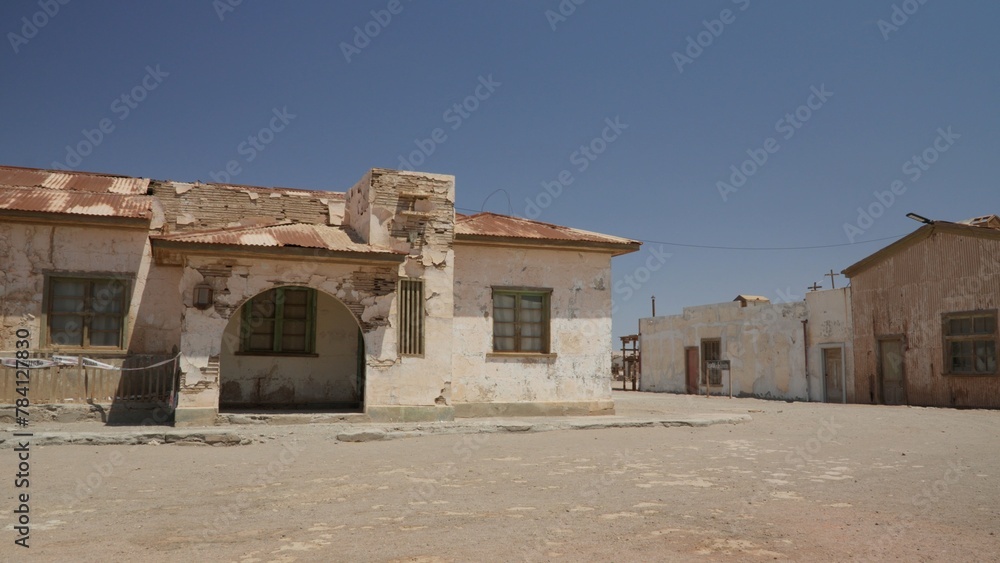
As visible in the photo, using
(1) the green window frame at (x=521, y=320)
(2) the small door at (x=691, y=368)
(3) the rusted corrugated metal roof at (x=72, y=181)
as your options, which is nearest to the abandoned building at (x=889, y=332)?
(2) the small door at (x=691, y=368)

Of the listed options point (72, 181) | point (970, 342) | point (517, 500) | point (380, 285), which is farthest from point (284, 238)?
point (970, 342)

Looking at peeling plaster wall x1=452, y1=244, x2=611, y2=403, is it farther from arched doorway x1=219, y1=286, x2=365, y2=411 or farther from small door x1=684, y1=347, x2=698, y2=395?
Result: small door x1=684, y1=347, x2=698, y2=395

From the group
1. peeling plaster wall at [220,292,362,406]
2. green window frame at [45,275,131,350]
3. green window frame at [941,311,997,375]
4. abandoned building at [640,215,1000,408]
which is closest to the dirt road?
green window frame at [45,275,131,350]

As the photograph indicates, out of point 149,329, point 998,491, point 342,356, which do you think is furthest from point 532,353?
point 998,491

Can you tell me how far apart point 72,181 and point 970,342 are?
809 inches

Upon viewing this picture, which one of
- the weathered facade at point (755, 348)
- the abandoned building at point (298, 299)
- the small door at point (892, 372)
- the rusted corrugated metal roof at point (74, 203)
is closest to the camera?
the abandoned building at point (298, 299)

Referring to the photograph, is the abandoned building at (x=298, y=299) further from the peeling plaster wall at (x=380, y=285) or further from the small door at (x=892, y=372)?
the small door at (x=892, y=372)

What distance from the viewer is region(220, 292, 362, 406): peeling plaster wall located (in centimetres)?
1503

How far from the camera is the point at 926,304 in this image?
20406 mm

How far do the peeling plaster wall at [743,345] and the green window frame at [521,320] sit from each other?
13.4 m

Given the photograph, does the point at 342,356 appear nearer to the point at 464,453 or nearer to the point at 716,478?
the point at 464,453

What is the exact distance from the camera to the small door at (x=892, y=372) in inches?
837

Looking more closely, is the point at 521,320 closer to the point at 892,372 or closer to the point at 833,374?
the point at 892,372

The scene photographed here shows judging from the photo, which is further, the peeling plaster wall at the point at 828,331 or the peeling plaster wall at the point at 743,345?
the peeling plaster wall at the point at 743,345
